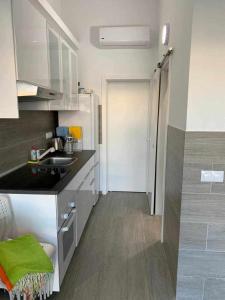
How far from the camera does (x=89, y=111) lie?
337 cm

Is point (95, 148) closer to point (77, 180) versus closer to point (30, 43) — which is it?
point (77, 180)

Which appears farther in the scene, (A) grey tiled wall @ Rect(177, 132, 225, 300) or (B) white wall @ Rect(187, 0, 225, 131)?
(A) grey tiled wall @ Rect(177, 132, 225, 300)

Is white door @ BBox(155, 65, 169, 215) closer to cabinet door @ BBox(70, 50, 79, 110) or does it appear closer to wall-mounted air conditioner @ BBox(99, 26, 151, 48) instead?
wall-mounted air conditioner @ BBox(99, 26, 151, 48)

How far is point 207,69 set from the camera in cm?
157

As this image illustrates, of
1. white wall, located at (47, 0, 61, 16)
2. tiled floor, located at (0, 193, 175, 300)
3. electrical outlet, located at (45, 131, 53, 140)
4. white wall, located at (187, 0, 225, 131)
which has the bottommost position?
tiled floor, located at (0, 193, 175, 300)

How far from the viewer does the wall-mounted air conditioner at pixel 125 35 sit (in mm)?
3469

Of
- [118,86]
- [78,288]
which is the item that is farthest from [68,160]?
[118,86]

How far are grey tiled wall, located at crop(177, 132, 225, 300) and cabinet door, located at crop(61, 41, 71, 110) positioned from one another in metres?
1.66

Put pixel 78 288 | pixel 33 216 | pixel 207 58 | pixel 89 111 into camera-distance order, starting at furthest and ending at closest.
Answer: pixel 89 111, pixel 78 288, pixel 33 216, pixel 207 58

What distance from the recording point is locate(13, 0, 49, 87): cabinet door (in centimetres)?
162

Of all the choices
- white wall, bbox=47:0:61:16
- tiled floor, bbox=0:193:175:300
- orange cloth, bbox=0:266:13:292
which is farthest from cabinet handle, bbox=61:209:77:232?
white wall, bbox=47:0:61:16

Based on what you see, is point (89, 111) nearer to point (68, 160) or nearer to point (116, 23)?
point (68, 160)

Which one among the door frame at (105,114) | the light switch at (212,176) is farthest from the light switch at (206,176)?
the door frame at (105,114)

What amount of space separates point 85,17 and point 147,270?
12.3ft
